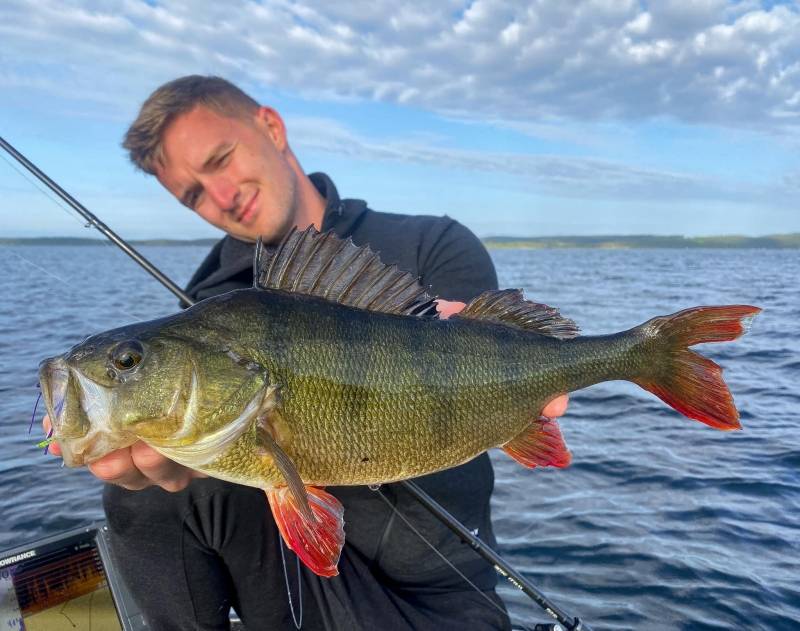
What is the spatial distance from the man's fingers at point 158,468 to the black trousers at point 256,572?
53cm

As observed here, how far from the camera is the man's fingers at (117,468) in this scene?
248 centimetres

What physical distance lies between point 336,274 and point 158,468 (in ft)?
3.57

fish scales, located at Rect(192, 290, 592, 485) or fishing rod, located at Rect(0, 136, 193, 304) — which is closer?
fish scales, located at Rect(192, 290, 592, 485)

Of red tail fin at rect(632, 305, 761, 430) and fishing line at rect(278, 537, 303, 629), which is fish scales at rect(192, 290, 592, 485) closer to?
red tail fin at rect(632, 305, 761, 430)

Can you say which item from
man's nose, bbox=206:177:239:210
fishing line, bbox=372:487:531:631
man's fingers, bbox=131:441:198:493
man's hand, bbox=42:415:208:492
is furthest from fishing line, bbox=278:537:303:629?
man's nose, bbox=206:177:239:210

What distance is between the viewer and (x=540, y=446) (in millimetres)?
2809

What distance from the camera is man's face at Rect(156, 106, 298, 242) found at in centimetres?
463

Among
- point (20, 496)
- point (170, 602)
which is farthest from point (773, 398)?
point (20, 496)

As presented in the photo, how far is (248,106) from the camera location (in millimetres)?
4945

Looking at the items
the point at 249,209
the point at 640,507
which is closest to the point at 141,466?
the point at 249,209

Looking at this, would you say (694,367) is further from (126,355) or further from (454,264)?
(126,355)

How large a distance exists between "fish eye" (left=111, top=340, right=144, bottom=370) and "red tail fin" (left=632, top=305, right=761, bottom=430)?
2.04 meters

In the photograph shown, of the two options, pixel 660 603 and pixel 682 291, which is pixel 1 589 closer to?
pixel 660 603

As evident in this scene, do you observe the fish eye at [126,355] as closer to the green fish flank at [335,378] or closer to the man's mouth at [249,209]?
the green fish flank at [335,378]
